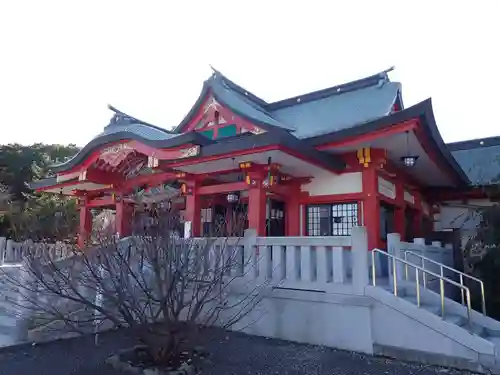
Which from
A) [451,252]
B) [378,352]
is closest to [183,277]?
[378,352]

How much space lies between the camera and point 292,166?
9742 millimetres

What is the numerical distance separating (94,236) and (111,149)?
20.7 feet

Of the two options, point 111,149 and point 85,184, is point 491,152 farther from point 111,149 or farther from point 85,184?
point 85,184

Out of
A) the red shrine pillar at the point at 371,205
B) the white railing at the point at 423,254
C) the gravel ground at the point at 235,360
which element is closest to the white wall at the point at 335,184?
the red shrine pillar at the point at 371,205

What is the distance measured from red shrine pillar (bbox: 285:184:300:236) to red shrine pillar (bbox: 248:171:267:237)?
5.14ft

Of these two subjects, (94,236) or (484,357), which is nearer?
(484,357)

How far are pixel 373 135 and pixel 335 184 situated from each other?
2.08 m

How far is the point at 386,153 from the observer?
9.49 metres

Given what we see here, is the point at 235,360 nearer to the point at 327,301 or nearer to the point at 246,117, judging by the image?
the point at 327,301

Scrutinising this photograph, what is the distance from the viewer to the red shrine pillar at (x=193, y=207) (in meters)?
10.9

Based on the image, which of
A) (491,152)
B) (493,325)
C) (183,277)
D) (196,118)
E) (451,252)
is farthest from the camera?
(491,152)

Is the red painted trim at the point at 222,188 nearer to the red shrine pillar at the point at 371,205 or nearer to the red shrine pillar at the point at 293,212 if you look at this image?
the red shrine pillar at the point at 293,212

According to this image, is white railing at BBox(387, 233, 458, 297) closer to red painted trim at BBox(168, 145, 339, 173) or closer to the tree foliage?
red painted trim at BBox(168, 145, 339, 173)

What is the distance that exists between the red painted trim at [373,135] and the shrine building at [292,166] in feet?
0.08
